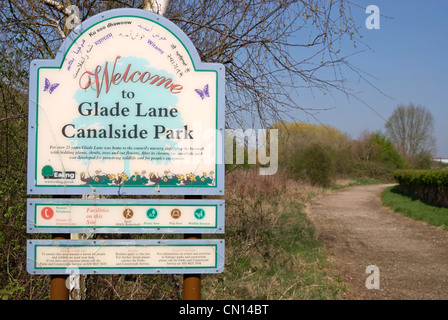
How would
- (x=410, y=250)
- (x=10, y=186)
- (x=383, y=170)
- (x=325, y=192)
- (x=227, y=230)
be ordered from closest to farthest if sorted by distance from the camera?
(x=10, y=186) → (x=227, y=230) → (x=410, y=250) → (x=325, y=192) → (x=383, y=170)

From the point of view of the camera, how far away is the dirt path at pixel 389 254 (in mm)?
6664

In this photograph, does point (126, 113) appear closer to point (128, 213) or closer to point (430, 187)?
point (128, 213)

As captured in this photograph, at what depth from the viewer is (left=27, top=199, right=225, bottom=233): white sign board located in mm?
3432

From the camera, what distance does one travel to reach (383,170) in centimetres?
5097

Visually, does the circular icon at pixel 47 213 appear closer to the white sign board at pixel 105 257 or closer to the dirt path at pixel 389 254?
the white sign board at pixel 105 257

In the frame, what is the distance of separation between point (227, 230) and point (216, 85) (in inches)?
152

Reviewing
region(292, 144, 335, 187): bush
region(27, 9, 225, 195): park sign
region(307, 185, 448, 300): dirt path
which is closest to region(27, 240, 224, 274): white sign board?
region(27, 9, 225, 195): park sign

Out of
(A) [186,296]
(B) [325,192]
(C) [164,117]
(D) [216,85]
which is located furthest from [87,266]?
(B) [325,192]

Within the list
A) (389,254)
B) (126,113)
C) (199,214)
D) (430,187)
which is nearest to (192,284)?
(199,214)

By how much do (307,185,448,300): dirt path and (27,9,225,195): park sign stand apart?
13.1 ft

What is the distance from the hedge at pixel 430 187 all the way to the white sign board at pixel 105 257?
15.5 meters

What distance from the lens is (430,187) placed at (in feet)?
63.3

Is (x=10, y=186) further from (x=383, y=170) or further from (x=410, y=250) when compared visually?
(x=383, y=170)

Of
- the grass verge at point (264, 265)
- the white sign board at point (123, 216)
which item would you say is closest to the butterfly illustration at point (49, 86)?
the white sign board at point (123, 216)
